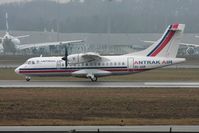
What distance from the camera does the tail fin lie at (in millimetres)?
53781

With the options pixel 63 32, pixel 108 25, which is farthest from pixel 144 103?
pixel 63 32

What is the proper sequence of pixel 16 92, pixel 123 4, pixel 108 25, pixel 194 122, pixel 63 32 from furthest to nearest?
pixel 123 4, pixel 63 32, pixel 108 25, pixel 16 92, pixel 194 122

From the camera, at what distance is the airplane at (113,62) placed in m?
53.3

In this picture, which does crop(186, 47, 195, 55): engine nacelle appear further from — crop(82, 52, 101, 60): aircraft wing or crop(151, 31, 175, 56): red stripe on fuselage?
crop(82, 52, 101, 60): aircraft wing

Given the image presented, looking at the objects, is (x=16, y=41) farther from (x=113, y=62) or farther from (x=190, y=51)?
(x=113, y=62)

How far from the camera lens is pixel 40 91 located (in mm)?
42250

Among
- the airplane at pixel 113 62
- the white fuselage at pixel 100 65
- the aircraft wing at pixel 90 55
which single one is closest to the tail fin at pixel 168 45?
the airplane at pixel 113 62

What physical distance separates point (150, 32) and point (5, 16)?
40.3 metres

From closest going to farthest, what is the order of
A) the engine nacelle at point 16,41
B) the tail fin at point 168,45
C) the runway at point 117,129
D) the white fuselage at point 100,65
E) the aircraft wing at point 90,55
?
the runway at point 117,129, the white fuselage at point 100,65, the aircraft wing at point 90,55, the tail fin at point 168,45, the engine nacelle at point 16,41

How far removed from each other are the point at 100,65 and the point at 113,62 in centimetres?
128

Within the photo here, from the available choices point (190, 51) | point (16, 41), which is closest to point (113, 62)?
point (190, 51)

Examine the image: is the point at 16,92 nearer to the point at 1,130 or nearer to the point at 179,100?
the point at 179,100

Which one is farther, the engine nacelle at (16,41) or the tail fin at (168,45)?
the engine nacelle at (16,41)

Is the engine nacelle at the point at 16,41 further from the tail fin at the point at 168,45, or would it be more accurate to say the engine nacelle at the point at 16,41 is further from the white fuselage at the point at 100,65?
the tail fin at the point at 168,45
